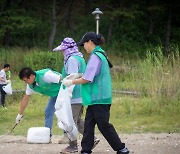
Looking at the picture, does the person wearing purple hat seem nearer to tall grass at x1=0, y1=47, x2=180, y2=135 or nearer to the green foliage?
tall grass at x1=0, y1=47, x2=180, y2=135

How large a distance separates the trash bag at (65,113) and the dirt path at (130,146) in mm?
467

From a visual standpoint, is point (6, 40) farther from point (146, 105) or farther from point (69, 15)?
point (146, 105)

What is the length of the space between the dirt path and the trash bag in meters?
0.47

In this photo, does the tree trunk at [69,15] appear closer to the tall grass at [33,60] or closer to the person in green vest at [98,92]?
the tall grass at [33,60]

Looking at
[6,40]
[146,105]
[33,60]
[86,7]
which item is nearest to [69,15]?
[86,7]

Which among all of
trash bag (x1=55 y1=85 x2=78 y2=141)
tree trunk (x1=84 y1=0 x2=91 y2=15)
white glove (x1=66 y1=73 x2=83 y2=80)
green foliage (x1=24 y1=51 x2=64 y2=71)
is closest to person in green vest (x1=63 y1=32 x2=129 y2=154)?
white glove (x1=66 y1=73 x2=83 y2=80)

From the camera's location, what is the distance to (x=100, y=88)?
6609 mm

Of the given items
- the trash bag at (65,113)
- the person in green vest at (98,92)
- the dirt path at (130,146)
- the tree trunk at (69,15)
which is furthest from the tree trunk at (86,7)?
the person in green vest at (98,92)

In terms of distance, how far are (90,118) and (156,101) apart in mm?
5671

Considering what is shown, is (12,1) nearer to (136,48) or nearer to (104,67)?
(136,48)

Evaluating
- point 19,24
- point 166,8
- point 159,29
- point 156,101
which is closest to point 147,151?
point 156,101

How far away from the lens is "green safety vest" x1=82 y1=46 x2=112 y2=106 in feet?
21.6

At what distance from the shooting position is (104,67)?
664 cm

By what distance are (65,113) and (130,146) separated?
1275 mm
